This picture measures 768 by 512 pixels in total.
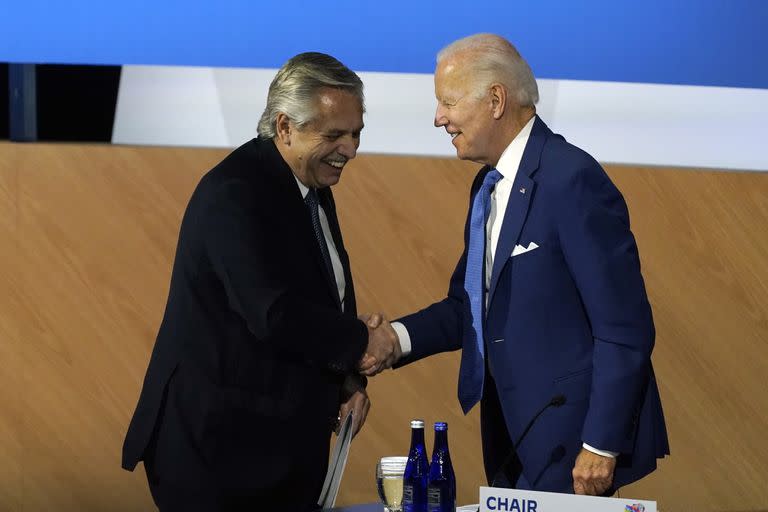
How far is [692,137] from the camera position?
3916 mm

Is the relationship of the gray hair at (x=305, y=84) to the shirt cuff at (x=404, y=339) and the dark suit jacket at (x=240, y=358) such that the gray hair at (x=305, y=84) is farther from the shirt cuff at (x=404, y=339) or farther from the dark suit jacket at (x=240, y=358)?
the shirt cuff at (x=404, y=339)

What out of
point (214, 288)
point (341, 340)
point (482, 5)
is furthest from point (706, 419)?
point (214, 288)

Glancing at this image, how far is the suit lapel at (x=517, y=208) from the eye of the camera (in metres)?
2.13

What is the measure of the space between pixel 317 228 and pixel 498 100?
53 centimetres

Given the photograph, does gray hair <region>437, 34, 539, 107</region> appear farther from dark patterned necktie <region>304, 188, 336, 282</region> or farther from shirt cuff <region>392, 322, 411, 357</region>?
shirt cuff <region>392, 322, 411, 357</region>

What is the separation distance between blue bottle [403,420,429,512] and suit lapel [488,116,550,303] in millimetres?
350

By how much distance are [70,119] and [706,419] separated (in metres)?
2.41

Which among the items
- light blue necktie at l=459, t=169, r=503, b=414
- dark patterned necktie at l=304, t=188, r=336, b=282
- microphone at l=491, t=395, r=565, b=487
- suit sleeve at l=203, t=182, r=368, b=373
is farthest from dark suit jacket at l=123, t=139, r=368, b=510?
microphone at l=491, t=395, r=565, b=487

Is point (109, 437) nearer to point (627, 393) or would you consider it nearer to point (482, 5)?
point (482, 5)

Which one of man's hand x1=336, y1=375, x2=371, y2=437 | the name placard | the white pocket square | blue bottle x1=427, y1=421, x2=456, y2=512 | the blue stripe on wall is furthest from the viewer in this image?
the blue stripe on wall

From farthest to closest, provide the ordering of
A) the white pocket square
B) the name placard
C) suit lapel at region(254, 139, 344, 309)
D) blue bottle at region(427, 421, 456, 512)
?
1. suit lapel at region(254, 139, 344, 309)
2. the white pocket square
3. blue bottle at region(427, 421, 456, 512)
4. the name placard

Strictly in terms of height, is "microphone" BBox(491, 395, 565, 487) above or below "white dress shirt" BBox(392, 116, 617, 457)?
below

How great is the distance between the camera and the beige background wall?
11.9 feet

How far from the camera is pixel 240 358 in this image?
226 cm
